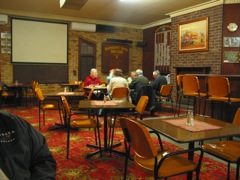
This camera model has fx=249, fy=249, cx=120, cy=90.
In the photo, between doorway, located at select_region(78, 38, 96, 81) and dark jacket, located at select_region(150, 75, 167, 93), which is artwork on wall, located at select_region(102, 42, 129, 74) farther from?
dark jacket, located at select_region(150, 75, 167, 93)

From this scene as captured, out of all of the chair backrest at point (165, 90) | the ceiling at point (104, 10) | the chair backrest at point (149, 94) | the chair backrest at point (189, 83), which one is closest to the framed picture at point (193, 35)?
the ceiling at point (104, 10)

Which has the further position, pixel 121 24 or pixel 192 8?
pixel 121 24

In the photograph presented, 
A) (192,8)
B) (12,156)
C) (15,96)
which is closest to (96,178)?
(12,156)

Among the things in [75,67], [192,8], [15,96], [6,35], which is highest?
[192,8]

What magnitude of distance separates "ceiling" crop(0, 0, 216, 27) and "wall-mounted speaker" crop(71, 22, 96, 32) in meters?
0.19

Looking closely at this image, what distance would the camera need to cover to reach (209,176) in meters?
2.85

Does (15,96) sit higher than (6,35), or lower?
lower

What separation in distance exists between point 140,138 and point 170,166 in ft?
1.19

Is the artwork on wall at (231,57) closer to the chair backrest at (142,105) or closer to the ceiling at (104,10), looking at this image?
the ceiling at (104,10)

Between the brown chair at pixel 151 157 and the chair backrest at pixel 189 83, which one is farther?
the chair backrest at pixel 189 83

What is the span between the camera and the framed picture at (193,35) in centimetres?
753

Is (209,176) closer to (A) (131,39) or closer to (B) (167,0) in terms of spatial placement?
Answer: (B) (167,0)

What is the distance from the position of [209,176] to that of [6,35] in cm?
824

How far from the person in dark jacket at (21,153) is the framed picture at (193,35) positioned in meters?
6.97
